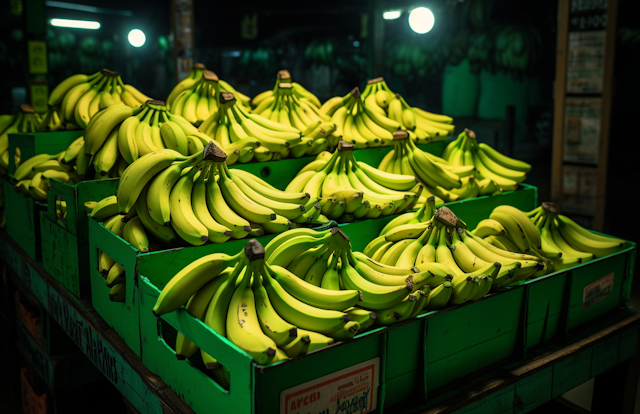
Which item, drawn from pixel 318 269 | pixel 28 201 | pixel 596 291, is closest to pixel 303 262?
pixel 318 269

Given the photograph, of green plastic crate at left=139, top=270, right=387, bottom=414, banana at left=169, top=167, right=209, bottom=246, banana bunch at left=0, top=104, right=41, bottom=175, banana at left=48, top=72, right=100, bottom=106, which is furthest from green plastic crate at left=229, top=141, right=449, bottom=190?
banana bunch at left=0, top=104, right=41, bottom=175

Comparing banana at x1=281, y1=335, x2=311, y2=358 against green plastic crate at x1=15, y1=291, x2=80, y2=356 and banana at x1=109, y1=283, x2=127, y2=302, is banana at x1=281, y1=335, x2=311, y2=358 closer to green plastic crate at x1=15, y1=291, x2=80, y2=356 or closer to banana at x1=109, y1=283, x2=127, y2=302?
banana at x1=109, y1=283, x2=127, y2=302

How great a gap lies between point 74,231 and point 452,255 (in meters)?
1.47

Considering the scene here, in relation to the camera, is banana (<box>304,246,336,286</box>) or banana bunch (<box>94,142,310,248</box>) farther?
banana bunch (<box>94,142,310,248</box>)

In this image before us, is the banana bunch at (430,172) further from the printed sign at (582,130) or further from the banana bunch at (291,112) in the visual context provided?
the printed sign at (582,130)

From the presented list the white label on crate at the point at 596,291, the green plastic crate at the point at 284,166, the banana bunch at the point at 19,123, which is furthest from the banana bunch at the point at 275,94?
the white label on crate at the point at 596,291

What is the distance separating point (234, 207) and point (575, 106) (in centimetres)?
366

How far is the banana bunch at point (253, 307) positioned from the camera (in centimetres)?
122

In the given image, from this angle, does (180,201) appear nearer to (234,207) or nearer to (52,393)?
(234,207)

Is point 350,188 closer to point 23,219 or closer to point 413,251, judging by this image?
point 413,251

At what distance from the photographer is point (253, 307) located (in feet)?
4.25

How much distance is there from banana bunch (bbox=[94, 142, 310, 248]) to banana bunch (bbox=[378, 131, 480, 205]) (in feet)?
3.06

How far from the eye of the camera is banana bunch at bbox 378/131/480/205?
255 cm

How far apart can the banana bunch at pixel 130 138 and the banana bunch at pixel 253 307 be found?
2.82ft
